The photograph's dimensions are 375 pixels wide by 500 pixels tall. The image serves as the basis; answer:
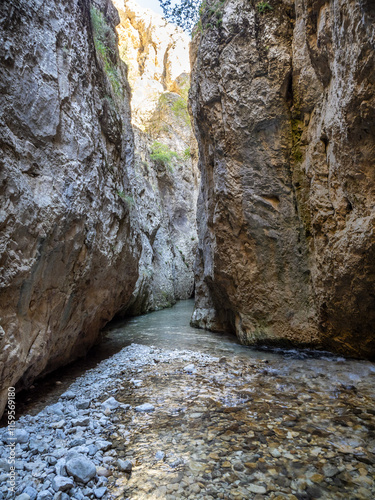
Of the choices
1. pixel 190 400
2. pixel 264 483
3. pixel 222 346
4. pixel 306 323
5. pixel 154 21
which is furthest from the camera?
pixel 154 21

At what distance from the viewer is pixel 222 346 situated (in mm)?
6496

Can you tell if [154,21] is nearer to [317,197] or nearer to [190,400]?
[317,197]

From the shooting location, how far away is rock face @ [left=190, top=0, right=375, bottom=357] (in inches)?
159

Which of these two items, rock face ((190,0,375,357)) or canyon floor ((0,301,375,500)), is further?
rock face ((190,0,375,357))

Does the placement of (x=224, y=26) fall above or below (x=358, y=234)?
above

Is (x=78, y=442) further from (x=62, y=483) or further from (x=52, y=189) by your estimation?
(x=52, y=189)

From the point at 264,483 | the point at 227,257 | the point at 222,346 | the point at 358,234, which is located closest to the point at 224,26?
the point at 227,257

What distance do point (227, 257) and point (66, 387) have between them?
4061mm

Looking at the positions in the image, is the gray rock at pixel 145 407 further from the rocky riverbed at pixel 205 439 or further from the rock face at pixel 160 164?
the rock face at pixel 160 164

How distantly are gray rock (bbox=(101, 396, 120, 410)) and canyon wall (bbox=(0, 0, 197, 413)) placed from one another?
953 millimetres

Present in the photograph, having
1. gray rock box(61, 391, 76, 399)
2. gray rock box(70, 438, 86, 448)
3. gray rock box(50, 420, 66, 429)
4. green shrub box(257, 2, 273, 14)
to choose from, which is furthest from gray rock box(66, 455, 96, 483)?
green shrub box(257, 2, 273, 14)

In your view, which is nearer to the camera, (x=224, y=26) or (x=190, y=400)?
(x=190, y=400)

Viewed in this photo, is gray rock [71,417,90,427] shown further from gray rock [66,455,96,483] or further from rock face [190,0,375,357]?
rock face [190,0,375,357]

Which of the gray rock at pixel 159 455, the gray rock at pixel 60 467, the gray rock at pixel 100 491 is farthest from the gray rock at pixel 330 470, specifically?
the gray rock at pixel 60 467
